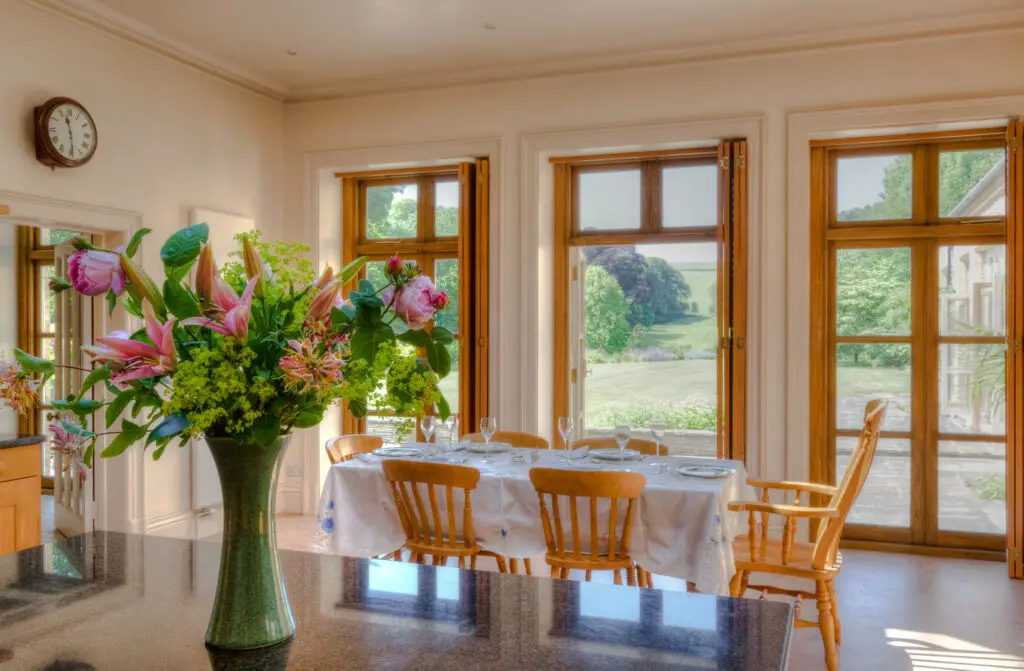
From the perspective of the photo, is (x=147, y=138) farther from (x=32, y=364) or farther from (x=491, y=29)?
(x=32, y=364)

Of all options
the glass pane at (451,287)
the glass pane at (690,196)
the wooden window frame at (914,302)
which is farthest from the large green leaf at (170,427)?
the glass pane at (451,287)

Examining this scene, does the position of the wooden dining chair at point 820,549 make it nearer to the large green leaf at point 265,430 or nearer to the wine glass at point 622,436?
the wine glass at point 622,436

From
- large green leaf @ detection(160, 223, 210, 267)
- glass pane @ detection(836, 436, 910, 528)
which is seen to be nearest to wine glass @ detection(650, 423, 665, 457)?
glass pane @ detection(836, 436, 910, 528)

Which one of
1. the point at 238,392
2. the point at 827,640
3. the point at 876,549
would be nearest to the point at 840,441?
the point at 876,549

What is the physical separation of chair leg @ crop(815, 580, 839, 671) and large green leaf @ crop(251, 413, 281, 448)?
2.89 m

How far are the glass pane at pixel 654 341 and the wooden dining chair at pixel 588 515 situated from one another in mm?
2277

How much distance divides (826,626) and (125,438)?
120 inches

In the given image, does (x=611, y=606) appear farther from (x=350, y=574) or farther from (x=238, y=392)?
(x=238, y=392)

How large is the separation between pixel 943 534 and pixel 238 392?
548 centimetres

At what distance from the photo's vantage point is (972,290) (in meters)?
5.30

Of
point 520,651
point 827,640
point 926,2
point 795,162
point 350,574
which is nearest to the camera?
point 520,651

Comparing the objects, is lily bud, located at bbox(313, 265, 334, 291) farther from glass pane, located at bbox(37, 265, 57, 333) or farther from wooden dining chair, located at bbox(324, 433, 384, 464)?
glass pane, located at bbox(37, 265, 57, 333)

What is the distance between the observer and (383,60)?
576 cm

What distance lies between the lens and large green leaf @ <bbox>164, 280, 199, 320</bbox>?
3.68ft
